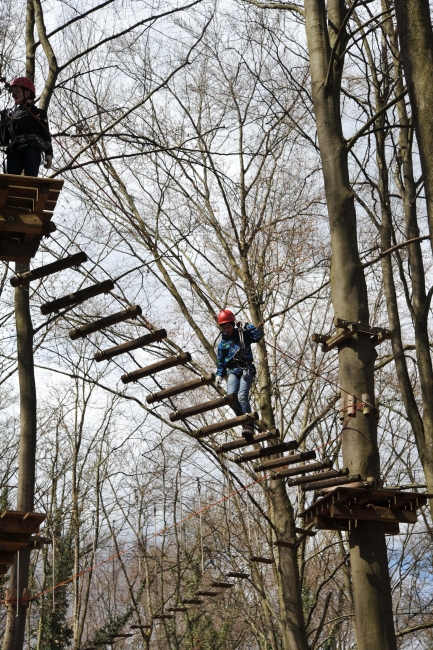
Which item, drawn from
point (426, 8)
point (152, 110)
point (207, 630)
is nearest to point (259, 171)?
point (152, 110)

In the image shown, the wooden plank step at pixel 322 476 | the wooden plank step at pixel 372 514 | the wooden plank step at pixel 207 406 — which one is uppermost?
the wooden plank step at pixel 207 406

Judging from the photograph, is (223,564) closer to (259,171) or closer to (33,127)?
(259,171)

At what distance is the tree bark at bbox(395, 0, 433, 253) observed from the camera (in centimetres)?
551

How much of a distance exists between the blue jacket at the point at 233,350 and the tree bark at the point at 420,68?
11.9 feet

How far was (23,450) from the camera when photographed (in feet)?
33.0

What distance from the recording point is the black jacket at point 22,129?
7.47 meters

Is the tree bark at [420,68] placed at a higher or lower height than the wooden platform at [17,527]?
higher

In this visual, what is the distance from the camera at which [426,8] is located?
19.7ft

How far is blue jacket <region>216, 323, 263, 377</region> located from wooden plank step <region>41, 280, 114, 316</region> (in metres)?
2.30

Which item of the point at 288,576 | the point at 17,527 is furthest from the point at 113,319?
the point at 288,576

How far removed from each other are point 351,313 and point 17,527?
423 cm

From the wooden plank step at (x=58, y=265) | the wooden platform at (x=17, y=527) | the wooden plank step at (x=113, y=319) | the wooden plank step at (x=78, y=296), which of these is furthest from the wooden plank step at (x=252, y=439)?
the wooden plank step at (x=58, y=265)

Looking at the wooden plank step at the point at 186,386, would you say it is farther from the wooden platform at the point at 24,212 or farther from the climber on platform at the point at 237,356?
the wooden platform at the point at 24,212

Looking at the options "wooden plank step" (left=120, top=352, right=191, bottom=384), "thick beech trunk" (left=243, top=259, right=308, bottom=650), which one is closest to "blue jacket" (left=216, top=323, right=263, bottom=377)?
"wooden plank step" (left=120, top=352, right=191, bottom=384)
